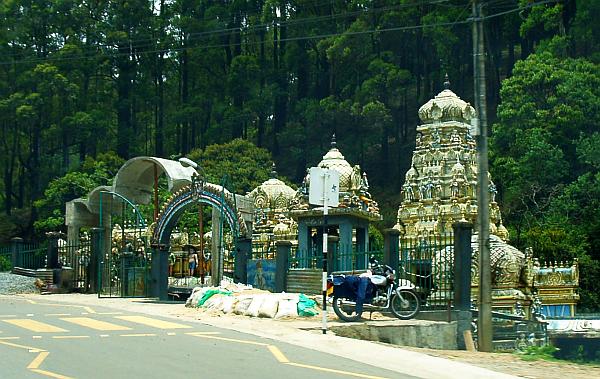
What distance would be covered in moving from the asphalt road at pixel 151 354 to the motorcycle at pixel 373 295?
117 inches

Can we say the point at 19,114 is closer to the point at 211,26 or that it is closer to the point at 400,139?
the point at 211,26

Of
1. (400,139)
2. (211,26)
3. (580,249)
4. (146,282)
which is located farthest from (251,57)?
(146,282)

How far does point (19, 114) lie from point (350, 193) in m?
42.1

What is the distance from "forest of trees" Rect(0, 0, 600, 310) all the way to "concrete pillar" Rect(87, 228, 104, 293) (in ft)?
94.6

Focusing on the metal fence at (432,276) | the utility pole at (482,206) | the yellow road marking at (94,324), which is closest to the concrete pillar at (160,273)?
the metal fence at (432,276)

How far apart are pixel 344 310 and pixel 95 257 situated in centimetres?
1591

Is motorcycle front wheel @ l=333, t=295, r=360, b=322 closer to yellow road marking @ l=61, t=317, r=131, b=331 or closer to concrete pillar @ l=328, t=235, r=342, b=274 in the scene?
yellow road marking @ l=61, t=317, r=131, b=331

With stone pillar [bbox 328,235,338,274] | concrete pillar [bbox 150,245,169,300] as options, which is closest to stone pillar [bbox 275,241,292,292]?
stone pillar [bbox 328,235,338,274]

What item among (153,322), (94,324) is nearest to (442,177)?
A: (153,322)

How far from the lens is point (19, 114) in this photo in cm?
7094

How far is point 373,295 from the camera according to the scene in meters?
20.0

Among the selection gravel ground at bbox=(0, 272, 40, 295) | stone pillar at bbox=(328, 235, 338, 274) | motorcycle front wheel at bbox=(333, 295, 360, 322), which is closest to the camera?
motorcycle front wheel at bbox=(333, 295, 360, 322)

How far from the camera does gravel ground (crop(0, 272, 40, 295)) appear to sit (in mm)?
33438

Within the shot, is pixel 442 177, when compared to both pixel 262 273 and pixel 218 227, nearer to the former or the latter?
pixel 218 227
